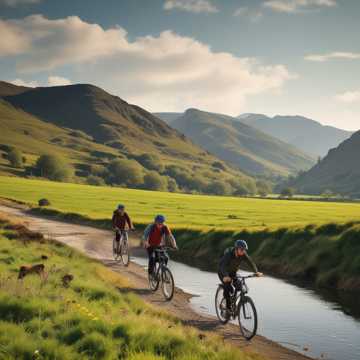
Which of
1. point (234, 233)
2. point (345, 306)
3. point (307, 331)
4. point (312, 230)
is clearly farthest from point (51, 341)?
point (234, 233)

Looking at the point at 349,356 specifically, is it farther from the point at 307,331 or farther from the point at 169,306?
the point at 169,306

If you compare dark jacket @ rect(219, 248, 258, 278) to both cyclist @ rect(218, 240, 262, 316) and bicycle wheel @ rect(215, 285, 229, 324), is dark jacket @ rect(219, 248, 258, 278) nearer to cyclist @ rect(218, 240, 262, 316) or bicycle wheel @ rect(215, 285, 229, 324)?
cyclist @ rect(218, 240, 262, 316)

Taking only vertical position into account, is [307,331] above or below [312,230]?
below

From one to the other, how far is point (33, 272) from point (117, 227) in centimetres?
1051

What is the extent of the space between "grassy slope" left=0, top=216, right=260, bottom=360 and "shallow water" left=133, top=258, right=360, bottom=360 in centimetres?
362

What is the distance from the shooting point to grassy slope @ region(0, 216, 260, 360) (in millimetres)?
10000

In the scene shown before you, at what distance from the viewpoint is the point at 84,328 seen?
1134 cm

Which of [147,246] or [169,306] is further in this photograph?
[147,246]

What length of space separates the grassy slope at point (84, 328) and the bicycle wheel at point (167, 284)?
2311 millimetres

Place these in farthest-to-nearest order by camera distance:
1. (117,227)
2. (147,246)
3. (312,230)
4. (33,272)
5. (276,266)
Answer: (312,230) < (276,266) < (117,227) < (147,246) < (33,272)

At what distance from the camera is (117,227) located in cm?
2827

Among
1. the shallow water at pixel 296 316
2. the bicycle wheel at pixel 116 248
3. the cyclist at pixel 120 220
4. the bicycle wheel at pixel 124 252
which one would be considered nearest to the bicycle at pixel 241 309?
the shallow water at pixel 296 316

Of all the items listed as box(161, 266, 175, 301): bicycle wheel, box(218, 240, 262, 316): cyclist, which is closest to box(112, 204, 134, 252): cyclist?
box(161, 266, 175, 301): bicycle wheel

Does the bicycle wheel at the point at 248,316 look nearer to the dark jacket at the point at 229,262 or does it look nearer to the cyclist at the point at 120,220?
the dark jacket at the point at 229,262
